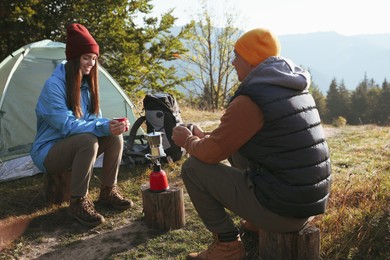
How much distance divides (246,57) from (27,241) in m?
2.42

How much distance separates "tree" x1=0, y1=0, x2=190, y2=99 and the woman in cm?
384

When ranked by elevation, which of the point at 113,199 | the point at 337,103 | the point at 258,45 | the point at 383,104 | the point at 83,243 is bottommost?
the point at 337,103

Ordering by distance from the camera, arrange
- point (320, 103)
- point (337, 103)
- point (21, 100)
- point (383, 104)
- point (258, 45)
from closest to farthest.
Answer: point (258, 45), point (21, 100), point (383, 104), point (337, 103), point (320, 103)

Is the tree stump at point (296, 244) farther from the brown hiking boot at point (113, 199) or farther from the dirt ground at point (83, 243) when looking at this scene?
the brown hiking boot at point (113, 199)

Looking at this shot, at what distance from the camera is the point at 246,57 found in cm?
237

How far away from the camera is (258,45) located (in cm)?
232

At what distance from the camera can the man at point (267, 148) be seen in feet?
6.98

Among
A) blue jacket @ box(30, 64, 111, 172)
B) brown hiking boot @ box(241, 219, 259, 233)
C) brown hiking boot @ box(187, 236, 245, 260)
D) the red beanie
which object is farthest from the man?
the red beanie

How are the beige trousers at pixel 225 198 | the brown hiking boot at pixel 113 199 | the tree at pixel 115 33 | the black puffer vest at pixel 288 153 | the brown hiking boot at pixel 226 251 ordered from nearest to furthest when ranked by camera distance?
the black puffer vest at pixel 288 153 < the beige trousers at pixel 225 198 < the brown hiking boot at pixel 226 251 < the brown hiking boot at pixel 113 199 < the tree at pixel 115 33

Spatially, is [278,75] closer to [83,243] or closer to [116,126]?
[116,126]

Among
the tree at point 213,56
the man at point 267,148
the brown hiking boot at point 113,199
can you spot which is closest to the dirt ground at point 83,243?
the brown hiking boot at point 113,199

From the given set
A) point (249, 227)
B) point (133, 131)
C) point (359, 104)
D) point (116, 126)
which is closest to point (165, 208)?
point (249, 227)

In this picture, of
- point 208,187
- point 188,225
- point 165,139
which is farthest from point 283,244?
point 165,139

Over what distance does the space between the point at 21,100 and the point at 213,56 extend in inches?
767
